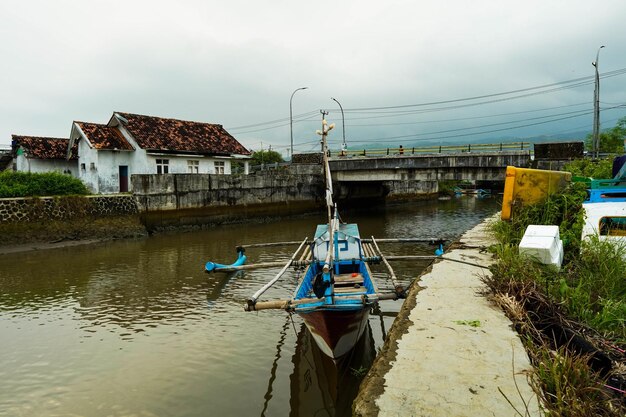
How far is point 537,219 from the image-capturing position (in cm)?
977

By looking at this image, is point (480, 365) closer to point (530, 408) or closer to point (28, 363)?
point (530, 408)

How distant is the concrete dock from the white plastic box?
145 centimetres

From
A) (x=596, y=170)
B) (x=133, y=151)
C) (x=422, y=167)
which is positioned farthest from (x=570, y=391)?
(x=133, y=151)

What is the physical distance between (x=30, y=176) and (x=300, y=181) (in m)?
19.1

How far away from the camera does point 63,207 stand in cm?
2120

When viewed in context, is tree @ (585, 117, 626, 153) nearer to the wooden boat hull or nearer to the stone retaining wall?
the stone retaining wall

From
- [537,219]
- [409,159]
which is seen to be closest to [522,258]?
[537,219]

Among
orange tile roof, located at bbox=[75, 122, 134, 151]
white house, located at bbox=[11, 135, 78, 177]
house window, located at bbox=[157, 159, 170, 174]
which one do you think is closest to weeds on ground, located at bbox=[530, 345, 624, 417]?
house window, located at bbox=[157, 159, 170, 174]

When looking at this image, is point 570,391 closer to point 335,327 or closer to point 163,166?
point 335,327

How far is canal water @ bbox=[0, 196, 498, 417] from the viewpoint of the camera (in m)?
6.48

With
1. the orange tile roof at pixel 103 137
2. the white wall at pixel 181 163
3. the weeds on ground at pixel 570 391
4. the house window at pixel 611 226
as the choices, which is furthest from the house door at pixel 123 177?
the weeds on ground at pixel 570 391

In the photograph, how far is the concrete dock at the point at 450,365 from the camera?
3547 mm

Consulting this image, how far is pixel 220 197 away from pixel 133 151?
7.52 metres

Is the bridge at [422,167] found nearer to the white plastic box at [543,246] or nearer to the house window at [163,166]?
the house window at [163,166]
